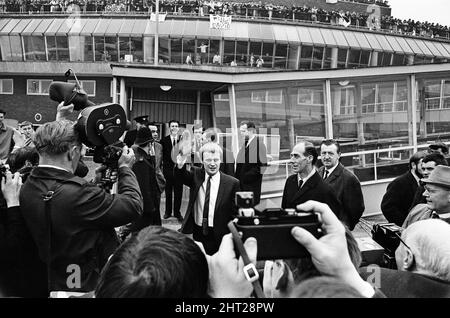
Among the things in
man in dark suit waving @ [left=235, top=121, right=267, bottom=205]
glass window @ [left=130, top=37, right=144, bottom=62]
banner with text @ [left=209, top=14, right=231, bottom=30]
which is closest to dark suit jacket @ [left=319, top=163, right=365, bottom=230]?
man in dark suit waving @ [left=235, top=121, right=267, bottom=205]

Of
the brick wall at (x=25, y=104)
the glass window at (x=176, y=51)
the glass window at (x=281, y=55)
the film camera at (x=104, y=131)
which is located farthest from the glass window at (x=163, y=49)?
the film camera at (x=104, y=131)

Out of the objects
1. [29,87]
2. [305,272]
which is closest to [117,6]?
[29,87]

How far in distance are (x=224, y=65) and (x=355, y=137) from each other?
1088 inches

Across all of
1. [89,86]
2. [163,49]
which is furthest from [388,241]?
[163,49]

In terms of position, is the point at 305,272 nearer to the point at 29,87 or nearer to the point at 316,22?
the point at 29,87

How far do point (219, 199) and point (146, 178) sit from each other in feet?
6.30

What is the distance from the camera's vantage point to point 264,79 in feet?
35.8

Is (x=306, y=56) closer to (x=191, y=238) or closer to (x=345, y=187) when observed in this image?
(x=345, y=187)

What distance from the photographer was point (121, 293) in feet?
5.36

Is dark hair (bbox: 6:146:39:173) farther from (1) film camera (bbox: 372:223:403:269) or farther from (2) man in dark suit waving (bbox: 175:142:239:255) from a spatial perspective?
(1) film camera (bbox: 372:223:403:269)

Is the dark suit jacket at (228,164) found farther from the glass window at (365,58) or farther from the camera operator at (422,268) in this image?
the glass window at (365,58)

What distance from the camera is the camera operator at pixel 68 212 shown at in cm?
292

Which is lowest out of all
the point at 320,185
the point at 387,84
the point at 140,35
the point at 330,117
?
the point at 320,185

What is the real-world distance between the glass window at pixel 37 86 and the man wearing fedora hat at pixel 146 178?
32808mm
